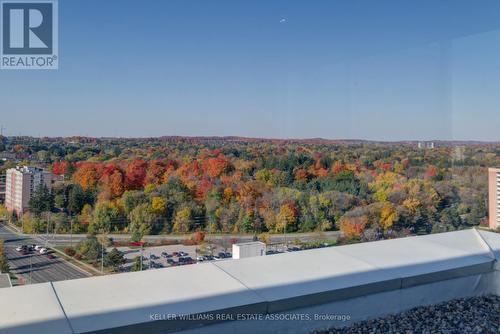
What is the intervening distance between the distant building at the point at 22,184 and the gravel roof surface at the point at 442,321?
6.81 feet

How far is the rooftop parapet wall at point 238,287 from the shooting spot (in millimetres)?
1110

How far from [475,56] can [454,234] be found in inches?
99.2

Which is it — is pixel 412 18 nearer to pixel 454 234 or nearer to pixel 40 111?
pixel 454 234

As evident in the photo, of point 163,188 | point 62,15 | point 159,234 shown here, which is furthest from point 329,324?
point 62,15

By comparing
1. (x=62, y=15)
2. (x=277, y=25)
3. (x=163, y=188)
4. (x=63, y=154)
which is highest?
(x=277, y=25)

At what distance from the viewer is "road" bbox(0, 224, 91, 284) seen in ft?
6.39

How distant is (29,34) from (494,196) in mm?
3916

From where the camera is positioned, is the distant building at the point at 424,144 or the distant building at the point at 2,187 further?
the distant building at the point at 424,144

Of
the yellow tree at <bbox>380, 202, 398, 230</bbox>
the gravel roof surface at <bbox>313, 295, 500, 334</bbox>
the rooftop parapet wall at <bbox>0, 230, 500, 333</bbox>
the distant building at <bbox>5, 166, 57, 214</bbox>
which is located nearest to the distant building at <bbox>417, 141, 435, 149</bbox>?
the yellow tree at <bbox>380, 202, 398, 230</bbox>

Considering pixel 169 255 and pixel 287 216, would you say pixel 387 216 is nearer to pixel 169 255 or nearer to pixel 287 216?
pixel 287 216

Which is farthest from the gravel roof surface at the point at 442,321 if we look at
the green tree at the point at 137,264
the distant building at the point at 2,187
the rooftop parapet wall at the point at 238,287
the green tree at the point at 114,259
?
the distant building at the point at 2,187

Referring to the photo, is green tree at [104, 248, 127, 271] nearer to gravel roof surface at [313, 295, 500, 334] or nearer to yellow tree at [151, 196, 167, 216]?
yellow tree at [151, 196, 167, 216]

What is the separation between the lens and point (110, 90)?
324 cm

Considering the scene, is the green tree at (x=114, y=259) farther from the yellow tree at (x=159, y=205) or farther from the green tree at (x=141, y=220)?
the yellow tree at (x=159, y=205)
